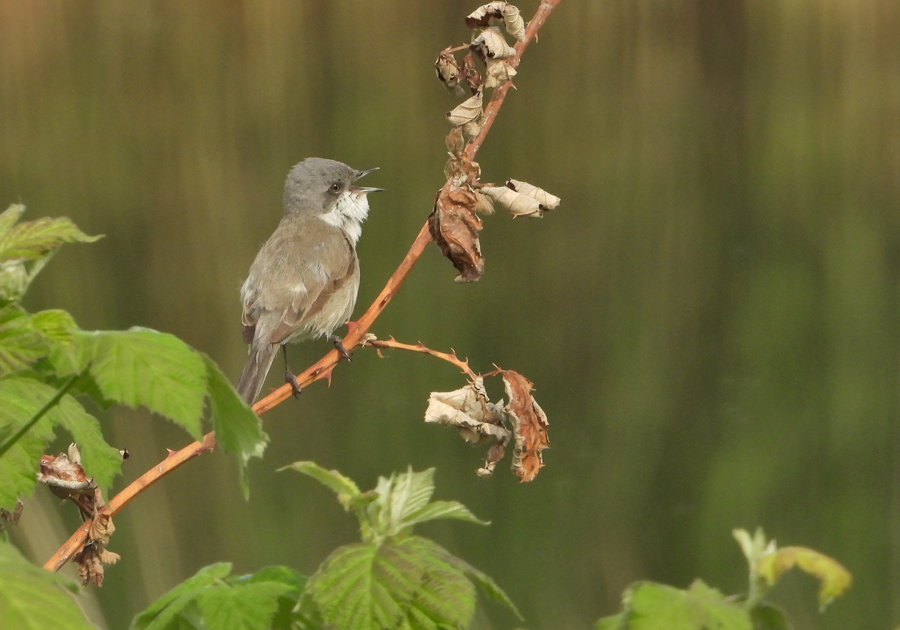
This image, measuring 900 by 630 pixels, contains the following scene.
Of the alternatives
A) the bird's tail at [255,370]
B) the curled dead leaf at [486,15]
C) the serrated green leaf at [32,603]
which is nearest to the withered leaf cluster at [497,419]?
the curled dead leaf at [486,15]

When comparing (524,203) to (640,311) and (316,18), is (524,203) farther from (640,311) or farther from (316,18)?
(316,18)

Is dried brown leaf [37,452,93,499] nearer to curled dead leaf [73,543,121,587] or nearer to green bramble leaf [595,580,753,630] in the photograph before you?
curled dead leaf [73,543,121,587]

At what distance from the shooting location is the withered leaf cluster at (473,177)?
178 centimetres

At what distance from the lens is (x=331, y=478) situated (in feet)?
3.50

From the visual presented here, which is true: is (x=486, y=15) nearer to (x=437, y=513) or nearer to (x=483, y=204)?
(x=483, y=204)

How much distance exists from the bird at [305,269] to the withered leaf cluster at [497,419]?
161cm

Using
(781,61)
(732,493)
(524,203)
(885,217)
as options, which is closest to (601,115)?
(781,61)

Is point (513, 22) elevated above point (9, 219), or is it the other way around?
point (513, 22)

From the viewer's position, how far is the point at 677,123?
4.53 metres

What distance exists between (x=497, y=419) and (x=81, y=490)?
68 centimetres

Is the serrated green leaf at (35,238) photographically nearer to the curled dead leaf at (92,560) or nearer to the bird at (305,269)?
the curled dead leaf at (92,560)

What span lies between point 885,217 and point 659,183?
0.95 meters

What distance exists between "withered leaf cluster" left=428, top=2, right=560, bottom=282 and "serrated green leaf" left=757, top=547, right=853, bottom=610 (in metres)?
0.97

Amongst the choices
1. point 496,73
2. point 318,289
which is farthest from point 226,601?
point 318,289
